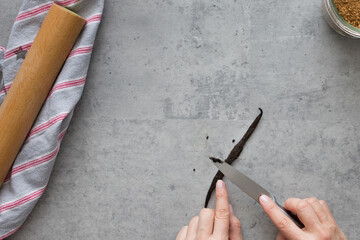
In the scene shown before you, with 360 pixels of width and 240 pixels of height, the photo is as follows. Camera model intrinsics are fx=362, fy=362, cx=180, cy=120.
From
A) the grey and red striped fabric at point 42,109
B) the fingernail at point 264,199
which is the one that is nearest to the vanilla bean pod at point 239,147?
the fingernail at point 264,199

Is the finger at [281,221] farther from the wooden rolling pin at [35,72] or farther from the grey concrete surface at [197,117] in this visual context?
the wooden rolling pin at [35,72]

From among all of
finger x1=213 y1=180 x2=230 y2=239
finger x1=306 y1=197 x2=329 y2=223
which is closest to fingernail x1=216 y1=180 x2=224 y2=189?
finger x1=213 y1=180 x2=230 y2=239

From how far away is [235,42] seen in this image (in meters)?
0.92

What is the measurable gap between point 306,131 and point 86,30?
605 mm

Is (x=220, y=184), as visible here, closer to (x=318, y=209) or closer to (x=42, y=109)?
(x=318, y=209)

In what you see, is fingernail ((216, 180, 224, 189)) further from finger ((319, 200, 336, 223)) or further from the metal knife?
finger ((319, 200, 336, 223))

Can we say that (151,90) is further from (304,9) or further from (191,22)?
(304,9)

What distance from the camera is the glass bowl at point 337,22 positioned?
0.83 metres

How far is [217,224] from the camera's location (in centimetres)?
84

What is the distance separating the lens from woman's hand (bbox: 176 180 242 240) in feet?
2.72

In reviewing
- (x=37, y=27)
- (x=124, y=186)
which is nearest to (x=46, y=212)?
(x=124, y=186)

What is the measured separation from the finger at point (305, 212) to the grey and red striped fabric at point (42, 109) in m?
0.59

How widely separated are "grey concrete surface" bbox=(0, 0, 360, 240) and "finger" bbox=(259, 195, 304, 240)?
9 cm

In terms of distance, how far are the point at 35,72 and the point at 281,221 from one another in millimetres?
672
